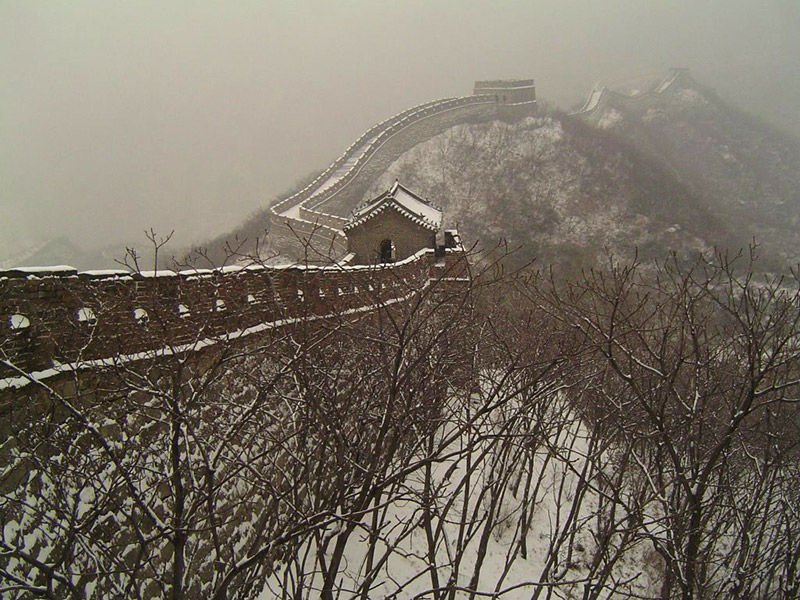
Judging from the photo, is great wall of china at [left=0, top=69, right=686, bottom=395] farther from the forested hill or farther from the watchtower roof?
the forested hill

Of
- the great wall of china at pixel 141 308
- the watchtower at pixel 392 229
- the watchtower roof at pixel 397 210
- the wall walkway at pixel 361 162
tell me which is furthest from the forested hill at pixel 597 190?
the great wall of china at pixel 141 308

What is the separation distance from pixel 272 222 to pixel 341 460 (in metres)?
24.4

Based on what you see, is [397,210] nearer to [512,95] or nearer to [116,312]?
[116,312]

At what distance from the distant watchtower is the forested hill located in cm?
174

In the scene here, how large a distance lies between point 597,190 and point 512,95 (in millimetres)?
12122

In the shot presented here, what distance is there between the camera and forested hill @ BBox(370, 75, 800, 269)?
27359 millimetres

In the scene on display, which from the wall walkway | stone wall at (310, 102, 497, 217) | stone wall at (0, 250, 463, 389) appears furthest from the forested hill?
stone wall at (0, 250, 463, 389)

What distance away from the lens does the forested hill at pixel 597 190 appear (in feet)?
89.8

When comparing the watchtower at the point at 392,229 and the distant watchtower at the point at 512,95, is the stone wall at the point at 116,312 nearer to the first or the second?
the watchtower at the point at 392,229

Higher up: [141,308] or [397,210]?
[397,210]

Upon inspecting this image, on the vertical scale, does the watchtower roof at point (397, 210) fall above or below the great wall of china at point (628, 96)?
below

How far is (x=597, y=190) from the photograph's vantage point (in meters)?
30.8

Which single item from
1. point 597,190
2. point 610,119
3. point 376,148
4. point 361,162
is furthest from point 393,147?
point 610,119

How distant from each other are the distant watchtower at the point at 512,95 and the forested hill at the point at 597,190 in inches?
68.4
